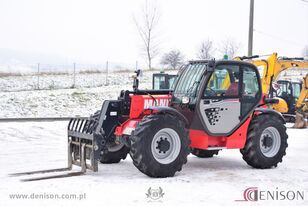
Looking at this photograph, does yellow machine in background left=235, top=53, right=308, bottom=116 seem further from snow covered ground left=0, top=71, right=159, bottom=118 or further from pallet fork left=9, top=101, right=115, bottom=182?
snow covered ground left=0, top=71, right=159, bottom=118

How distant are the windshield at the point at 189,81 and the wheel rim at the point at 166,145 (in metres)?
1.08

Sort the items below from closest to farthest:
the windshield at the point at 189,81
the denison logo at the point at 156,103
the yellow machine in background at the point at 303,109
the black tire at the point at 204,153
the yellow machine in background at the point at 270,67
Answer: the denison logo at the point at 156,103 → the windshield at the point at 189,81 → the black tire at the point at 204,153 → the yellow machine in background at the point at 270,67 → the yellow machine in background at the point at 303,109

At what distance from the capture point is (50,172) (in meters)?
9.50

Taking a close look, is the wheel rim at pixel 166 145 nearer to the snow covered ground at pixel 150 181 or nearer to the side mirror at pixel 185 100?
the snow covered ground at pixel 150 181

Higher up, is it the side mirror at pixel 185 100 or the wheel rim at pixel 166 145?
the side mirror at pixel 185 100

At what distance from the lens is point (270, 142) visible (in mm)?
10609

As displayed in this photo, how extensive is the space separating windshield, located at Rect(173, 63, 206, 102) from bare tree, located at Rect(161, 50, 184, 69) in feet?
142

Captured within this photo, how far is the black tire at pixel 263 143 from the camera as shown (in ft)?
33.9

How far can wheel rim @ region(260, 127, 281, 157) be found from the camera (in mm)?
10578

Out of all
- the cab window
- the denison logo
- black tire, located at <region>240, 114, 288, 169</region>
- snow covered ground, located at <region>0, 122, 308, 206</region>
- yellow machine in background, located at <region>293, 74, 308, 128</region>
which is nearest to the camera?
snow covered ground, located at <region>0, 122, 308, 206</region>

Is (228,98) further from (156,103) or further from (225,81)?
(156,103)

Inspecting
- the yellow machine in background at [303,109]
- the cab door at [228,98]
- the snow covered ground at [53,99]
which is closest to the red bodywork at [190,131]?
the cab door at [228,98]

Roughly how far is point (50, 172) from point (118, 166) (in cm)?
150

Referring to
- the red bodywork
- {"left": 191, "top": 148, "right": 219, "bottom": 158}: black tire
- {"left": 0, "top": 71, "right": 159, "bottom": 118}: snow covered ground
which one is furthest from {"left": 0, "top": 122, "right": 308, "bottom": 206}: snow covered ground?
{"left": 0, "top": 71, "right": 159, "bottom": 118}: snow covered ground
